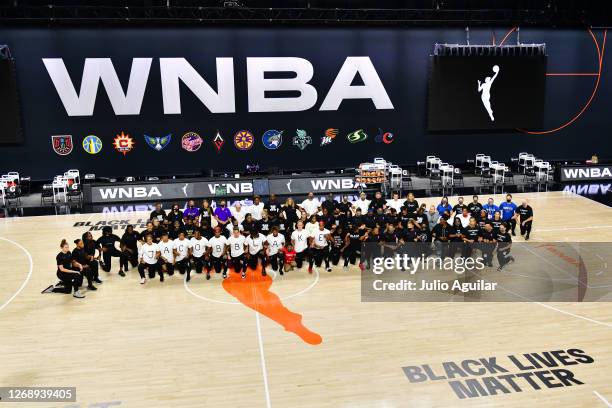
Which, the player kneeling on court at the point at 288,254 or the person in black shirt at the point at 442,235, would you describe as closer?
the player kneeling on court at the point at 288,254

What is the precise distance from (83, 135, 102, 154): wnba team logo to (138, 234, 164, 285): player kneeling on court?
10915 mm

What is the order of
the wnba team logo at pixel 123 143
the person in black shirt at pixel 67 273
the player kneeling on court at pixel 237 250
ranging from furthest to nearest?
the wnba team logo at pixel 123 143
the player kneeling on court at pixel 237 250
the person in black shirt at pixel 67 273

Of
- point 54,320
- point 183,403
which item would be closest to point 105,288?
point 54,320

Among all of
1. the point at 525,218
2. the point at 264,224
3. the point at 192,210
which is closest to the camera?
the point at 264,224

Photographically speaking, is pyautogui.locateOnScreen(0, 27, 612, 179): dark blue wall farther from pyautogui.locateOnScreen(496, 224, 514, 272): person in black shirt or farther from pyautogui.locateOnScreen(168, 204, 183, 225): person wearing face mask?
pyautogui.locateOnScreen(496, 224, 514, 272): person in black shirt

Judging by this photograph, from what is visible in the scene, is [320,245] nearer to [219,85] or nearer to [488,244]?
[488,244]

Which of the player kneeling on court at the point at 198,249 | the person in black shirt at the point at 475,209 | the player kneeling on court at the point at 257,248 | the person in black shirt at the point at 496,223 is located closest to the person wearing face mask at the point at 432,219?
the person in black shirt at the point at 475,209

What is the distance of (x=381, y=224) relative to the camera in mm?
→ 15031

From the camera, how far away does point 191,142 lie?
23.6 m

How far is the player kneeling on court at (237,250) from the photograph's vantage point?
13766 mm

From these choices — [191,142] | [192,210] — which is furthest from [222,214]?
[191,142]

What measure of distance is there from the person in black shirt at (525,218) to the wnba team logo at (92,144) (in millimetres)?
16412

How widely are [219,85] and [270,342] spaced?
49.3 feet

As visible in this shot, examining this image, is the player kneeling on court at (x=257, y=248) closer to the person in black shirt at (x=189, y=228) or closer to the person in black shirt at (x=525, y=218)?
the person in black shirt at (x=189, y=228)
